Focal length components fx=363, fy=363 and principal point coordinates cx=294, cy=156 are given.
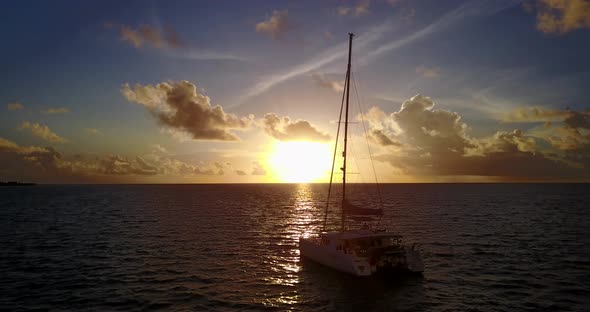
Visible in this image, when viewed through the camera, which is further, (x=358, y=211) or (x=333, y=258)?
(x=358, y=211)

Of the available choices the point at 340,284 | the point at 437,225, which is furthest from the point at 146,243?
the point at 437,225

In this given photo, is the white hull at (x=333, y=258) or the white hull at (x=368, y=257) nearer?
the white hull at (x=333, y=258)

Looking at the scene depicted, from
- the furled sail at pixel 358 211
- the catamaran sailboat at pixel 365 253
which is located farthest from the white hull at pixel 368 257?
the furled sail at pixel 358 211

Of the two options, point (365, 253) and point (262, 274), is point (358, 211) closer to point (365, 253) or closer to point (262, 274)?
point (365, 253)

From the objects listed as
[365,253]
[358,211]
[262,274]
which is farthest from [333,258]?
[358,211]

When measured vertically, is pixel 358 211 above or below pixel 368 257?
above

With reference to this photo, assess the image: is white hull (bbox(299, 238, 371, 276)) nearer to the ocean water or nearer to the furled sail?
the ocean water

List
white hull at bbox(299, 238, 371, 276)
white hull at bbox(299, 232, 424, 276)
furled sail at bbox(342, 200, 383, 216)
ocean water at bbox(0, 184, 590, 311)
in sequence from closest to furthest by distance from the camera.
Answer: ocean water at bbox(0, 184, 590, 311)
white hull at bbox(299, 238, 371, 276)
white hull at bbox(299, 232, 424, 276)
furled sail at bbox(342, 200, 383, 216)

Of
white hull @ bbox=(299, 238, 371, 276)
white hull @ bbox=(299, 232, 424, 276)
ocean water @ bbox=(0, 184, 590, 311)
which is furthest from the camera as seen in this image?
white hull @ bbox=(299, 232, 424, 276)

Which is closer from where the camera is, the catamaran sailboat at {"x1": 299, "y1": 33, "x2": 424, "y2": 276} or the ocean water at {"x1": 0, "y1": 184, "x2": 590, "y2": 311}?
the ocean water at {"x1": 0, "y1": 184, "x2": 590, "y2": 311}

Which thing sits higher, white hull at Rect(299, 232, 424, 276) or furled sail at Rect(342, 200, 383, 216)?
furled sail at Rect(342, 200, 383, 216)

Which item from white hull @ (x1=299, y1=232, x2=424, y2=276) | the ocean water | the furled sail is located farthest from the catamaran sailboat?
the furled sail

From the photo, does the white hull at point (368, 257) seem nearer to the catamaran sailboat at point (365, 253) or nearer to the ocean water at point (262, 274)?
the catamaran sailboat at point (365, 253)

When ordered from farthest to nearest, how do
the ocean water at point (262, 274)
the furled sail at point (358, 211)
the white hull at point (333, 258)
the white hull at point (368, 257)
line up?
the furled sail at point (358, 211), the white hull at point (368, 257), the white hull at point (333, 258), the ocean water at point (262, 274)
